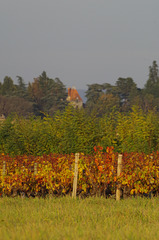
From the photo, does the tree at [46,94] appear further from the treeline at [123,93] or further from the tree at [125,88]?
the tree at [125,88]

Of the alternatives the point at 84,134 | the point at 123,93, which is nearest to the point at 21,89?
the point at 123,93

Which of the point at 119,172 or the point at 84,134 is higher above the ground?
the point at 84,134

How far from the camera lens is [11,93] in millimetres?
84812

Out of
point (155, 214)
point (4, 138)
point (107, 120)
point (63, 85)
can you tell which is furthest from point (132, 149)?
point (63, 85)

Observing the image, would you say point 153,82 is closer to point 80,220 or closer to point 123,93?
point 123,93

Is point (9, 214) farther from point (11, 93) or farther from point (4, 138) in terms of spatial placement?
point (11, 93)

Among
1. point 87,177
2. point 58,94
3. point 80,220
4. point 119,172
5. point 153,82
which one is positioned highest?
point 153,82

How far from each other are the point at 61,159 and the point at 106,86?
71.1m

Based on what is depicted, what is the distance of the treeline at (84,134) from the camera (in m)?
14.7

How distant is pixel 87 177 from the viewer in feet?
33.5

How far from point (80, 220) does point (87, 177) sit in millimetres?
3372

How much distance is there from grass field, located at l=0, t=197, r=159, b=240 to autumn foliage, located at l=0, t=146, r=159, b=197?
2.54 ft

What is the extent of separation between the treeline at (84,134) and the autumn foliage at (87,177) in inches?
160

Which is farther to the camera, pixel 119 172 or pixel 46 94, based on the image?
pixel 46 94
